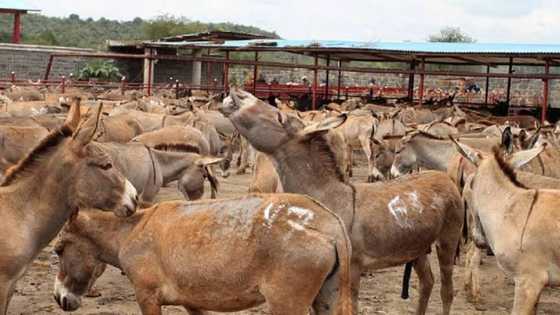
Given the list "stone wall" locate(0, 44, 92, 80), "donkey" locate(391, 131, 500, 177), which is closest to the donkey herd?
"donkey" locate(391, 131, 500, 177)

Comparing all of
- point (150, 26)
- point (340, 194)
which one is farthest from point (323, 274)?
point (150, 26)

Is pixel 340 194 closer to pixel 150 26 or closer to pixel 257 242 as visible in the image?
pixel 257 242

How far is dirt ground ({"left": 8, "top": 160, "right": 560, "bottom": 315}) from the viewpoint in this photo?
7.77 m

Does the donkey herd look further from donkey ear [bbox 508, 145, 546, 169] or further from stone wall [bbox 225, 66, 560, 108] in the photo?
stone wall [bbox 225, 66, 560, 108]

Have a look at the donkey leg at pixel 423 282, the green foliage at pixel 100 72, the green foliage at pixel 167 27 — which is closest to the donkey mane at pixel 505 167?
the donkey leg at pixel 423 282

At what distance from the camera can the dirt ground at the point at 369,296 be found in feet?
25.5

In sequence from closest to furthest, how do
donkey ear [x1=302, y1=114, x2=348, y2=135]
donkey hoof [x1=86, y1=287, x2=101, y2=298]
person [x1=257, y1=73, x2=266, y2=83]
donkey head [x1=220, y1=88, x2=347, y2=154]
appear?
donkey ear [x1=302, y1=114, x2=348, y2=135], donkey head [x1=220, y1=88, x2=347, y2=154], donkey hoof [x1=86, y1=287, x2=101, y2=298], person [x1=257, y1=73, x2=266, y2=83]

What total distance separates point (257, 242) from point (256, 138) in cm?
203

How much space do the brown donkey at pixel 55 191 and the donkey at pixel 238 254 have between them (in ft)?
1.48

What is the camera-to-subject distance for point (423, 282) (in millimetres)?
7543

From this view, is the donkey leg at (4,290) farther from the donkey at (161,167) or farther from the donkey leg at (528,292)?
the donkey at (161,167)

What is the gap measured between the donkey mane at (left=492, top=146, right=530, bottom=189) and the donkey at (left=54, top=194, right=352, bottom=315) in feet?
7.05

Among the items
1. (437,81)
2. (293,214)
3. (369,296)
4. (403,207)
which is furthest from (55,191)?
(437,81)

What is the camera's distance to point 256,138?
23.4 feet
